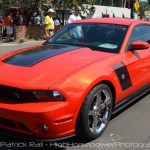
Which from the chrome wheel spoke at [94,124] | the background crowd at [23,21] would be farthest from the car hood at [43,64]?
the background crowd at [23,21]

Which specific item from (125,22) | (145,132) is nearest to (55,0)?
(125,22)

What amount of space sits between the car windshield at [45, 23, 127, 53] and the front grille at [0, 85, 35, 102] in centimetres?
170

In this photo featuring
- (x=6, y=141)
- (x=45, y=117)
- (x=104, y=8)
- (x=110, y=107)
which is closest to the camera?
(x=45, y=117)

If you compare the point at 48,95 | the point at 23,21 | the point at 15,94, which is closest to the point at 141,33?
the point at 48,95

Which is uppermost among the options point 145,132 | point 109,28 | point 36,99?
point 109,28

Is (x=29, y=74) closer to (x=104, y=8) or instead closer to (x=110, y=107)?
(x=110, y=107)

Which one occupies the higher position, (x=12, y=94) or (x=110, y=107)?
(x=12, y=94)

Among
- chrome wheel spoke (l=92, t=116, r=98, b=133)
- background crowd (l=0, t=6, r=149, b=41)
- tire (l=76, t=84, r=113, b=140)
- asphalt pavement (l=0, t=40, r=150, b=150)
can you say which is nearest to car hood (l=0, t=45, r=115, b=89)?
tire (l=76, t=84, r=113, b=140)

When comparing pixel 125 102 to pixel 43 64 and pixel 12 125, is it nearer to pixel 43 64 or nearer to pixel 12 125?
pixel 43 64

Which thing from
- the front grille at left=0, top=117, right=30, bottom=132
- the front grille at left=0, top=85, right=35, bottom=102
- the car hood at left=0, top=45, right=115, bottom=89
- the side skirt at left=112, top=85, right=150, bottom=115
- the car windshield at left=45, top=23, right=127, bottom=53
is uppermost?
the car windshield at left=45, top=23, right=127, bottom=53

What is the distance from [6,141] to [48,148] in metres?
0.55

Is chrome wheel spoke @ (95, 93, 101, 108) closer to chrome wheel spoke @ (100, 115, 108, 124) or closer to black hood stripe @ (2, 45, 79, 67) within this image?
chrome wheel spoke @ (100, 115, 108, 124)

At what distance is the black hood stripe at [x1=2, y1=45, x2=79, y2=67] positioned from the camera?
14.6 ft

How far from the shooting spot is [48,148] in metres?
4.10
